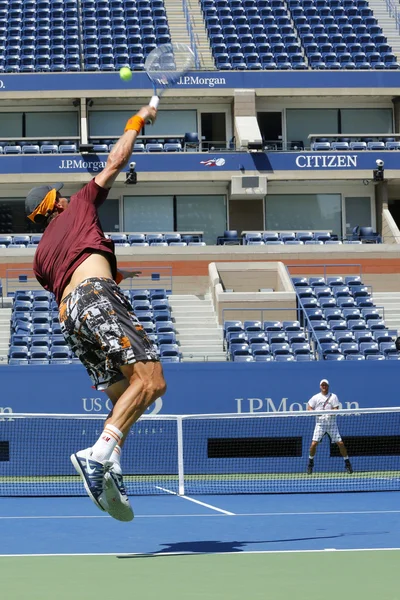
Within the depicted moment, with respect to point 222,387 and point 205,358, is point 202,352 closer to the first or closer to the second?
point 205,358

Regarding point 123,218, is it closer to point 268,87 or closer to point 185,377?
point 268,87

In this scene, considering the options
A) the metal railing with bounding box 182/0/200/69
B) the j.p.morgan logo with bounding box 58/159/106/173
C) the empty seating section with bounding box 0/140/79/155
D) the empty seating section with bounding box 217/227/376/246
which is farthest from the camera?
the metal railing with bounding box 182/0/200/69

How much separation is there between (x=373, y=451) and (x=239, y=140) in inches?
703

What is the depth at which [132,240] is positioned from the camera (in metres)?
31.9

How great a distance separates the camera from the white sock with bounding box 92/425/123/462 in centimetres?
618

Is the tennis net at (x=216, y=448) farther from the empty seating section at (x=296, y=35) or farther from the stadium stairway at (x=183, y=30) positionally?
the stadium stairway at (x=183, y=30)

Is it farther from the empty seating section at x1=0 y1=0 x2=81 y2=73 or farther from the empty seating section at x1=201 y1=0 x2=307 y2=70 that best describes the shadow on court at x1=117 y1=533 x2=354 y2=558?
the empty seating section at x1=0 y1=0 x2=81 y2=73

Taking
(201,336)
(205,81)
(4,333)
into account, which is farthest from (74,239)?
(205,81)

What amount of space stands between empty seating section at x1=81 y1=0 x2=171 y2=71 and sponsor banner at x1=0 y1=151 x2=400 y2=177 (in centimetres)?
468

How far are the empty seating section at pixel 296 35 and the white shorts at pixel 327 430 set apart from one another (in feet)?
70.7

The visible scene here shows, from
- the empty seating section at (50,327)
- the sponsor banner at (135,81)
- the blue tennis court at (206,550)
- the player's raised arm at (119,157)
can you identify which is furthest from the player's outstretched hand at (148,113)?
the sponsor banner at (135,81)

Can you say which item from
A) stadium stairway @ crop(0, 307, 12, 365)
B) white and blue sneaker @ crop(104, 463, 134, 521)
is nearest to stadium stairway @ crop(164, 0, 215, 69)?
stadium stairway @ crop(0, 307, 12, 365)

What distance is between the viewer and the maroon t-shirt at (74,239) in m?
6.59

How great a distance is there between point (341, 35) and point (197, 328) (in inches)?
745
